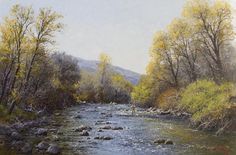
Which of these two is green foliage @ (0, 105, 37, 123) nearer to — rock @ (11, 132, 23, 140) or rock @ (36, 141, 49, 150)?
rock @ (11, 132, 23, 140)

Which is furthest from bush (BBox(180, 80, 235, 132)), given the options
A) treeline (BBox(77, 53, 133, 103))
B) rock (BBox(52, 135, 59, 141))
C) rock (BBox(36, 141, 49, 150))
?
treeline (BBox(77, 53, 133, 103))

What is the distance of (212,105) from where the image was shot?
1284 inches

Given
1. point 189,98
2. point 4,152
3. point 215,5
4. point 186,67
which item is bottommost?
point 4,152

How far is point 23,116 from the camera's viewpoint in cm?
3472

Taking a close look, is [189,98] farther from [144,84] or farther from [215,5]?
[144,84]

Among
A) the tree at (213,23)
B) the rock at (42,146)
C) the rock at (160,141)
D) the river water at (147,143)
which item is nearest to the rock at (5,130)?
the river water at (147,143)

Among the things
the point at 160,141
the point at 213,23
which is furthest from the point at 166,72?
the point at 160,141

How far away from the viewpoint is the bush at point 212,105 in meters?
30.6

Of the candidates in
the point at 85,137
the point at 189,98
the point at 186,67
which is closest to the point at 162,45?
the point at 186,67

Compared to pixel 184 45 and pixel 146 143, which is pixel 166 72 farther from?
pixel 146 143

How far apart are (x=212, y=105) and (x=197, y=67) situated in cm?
2404

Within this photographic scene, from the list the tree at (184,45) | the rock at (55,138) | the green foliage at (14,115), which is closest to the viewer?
the rock at (55,138)

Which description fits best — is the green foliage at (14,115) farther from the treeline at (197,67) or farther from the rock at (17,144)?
the treeline at (197,67)

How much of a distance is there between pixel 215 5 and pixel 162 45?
12881mm
